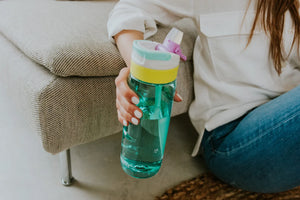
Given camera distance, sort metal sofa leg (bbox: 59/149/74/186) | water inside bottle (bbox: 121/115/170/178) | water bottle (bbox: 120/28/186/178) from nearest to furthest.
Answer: water bottle (bbox: 120/28/186/178)
water inside bottle (bbox: 121/115/170/178)
metal sofa leg (bbox: 59/149/74/186)

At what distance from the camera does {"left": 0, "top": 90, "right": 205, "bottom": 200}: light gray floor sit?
0.74 metres

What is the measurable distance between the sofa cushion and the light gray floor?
33 centimetres

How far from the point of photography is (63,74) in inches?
21.1

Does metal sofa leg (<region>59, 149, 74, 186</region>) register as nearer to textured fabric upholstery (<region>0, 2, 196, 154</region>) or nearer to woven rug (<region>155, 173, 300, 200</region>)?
textured fabric upholstery (<region>0, 2, 196, 154</region>)

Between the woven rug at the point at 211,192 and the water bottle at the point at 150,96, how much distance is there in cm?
26

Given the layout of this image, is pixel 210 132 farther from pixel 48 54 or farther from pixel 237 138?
pixel 48 54

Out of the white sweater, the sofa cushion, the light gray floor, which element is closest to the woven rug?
the light gray floor

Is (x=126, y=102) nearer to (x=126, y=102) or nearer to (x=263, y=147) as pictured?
(x=126, y=102)

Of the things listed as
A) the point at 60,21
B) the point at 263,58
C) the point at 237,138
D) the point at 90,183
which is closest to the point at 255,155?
the point at 237,138

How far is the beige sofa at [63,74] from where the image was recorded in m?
→ 0.54

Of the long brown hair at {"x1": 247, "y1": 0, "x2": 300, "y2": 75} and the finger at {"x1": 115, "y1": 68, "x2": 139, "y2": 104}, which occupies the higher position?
the long brown hair at {"x1": 247, "y1": 0, "x2": 300, "y2": 75}

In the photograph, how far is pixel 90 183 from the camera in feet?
2.55

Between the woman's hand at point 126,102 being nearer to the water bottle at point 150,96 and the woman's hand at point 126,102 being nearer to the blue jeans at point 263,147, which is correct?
the water bottle at point 150,96

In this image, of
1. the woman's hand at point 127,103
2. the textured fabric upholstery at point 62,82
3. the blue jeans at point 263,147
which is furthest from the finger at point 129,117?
the blue jeans at point 263,147
